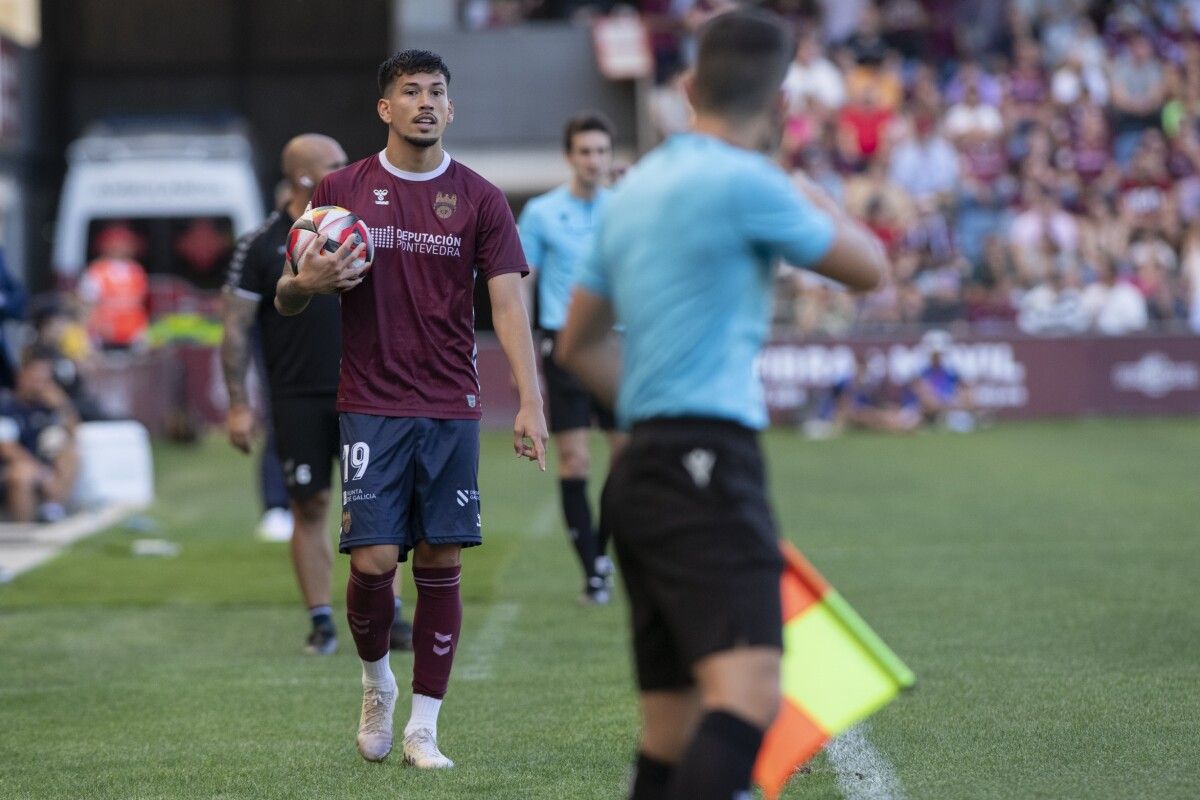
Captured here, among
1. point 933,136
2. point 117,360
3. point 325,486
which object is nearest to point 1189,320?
point 933,136

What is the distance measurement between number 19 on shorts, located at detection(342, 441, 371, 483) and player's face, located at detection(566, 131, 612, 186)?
12.7 feet

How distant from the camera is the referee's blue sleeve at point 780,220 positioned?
3.85 meters

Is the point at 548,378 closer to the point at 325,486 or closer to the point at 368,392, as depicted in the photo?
the point at 325,486

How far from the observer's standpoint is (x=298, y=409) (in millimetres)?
8117

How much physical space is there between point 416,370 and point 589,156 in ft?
12.4

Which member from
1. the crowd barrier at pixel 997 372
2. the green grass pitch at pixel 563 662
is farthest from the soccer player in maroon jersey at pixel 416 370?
the crowd barrier at pixel 997 372

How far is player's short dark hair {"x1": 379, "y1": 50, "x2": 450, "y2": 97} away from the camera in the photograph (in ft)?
19.9

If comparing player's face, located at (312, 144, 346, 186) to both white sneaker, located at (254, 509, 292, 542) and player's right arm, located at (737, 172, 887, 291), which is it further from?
white sneaker, located at (254, 509, 292, 542)

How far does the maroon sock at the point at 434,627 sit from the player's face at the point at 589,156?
3.85 m

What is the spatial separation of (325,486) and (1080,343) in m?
16.0

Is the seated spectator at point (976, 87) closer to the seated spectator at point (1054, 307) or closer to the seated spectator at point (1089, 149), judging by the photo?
the seated spectator at point (1089, 149)

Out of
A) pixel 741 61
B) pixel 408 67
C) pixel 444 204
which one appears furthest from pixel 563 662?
pixel 741 61

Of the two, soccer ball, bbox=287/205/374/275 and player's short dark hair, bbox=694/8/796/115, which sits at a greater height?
player's short dark hair, bbox=694/8/796/115

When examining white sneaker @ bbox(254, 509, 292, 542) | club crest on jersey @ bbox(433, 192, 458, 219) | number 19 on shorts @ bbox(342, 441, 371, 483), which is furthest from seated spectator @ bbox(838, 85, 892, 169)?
number 19 on shorts @ bbox(342, 441, 371, 483)
